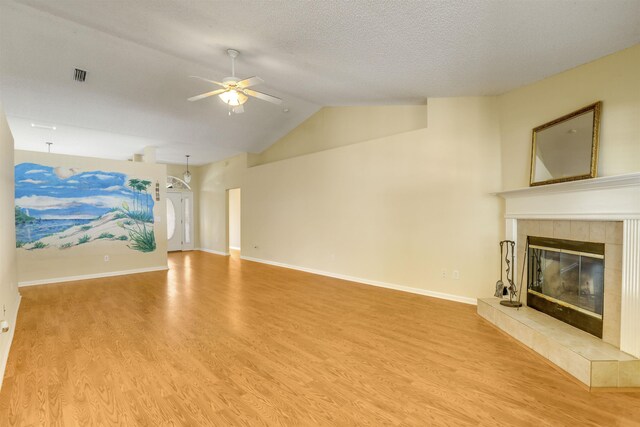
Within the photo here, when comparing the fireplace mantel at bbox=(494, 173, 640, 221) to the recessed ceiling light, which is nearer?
the fireplace mantel at bbox=(494, 173, 640, 221)

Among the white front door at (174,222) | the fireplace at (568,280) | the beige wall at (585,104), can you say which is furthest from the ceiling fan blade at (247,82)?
the white front door at (174,222)

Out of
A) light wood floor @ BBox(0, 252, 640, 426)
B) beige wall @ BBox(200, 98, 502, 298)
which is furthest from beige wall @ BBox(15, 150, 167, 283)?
beige wall @ BBox(200, 98, 502, 298)

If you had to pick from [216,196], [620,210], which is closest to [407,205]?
[620,210]

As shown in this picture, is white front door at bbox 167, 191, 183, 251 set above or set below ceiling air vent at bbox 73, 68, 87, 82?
below

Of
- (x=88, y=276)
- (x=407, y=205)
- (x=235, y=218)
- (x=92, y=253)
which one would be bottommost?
(x=88, y=276)

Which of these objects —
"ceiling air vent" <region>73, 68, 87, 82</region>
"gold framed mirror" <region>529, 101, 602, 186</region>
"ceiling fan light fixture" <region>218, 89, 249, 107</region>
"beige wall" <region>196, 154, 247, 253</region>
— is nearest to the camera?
"gold framed mirror" <region>529, 101, 602, 186</region>

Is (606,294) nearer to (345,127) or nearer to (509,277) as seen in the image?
(509,277)

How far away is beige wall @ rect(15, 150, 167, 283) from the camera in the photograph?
221 inches

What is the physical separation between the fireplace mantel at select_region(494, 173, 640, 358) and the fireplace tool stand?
69 cm

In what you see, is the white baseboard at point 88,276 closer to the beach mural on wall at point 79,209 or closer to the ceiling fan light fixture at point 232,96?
the beach mural on wall at point 79,209

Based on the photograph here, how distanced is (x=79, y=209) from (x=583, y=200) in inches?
314

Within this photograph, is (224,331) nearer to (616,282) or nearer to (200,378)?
(200,378)

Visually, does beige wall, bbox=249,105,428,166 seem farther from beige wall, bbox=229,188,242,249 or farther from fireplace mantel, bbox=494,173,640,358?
beige wall, bbox=229,188,242,249

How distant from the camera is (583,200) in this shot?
2.92m
